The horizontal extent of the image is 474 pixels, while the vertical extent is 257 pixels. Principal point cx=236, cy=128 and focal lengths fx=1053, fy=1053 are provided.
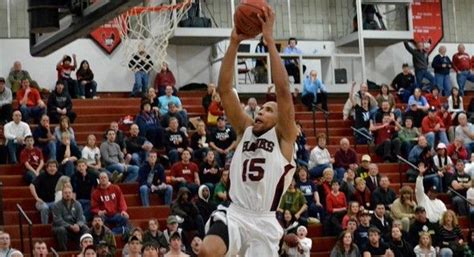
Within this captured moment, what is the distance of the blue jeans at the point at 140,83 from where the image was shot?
73.5 ft

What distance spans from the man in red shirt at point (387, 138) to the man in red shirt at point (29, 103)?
681cm

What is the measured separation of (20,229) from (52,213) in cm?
55

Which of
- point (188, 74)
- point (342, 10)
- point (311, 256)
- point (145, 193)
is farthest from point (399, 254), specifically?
point (342, 10)

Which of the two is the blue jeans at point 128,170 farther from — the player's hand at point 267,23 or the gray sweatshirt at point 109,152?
the player's hand at point 267,23

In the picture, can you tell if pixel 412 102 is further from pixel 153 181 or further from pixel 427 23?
pixel 153 181

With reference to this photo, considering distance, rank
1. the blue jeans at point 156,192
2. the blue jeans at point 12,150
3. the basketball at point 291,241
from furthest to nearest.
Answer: the blue jeans at point 12,150, the blue jeans at point 156,192, the basketball at point 291,241

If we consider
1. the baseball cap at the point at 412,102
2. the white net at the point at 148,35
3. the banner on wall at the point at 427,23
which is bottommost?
the baseball cap at the point at 412,102

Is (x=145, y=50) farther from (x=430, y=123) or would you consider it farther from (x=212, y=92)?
(x=430, y=123)

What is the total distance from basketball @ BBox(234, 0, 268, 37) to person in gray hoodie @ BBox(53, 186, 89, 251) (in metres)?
8.38

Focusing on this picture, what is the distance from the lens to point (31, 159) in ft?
57.2

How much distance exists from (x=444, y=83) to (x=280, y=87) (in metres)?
17.9

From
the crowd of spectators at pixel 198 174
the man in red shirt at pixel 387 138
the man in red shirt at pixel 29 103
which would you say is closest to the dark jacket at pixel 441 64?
the crowd of spectators at pixel 198 174

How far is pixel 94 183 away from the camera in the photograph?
1686 centimetres

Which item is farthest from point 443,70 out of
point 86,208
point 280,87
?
point 280,87
